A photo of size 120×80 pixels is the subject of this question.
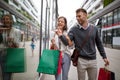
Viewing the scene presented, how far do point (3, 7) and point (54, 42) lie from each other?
1.83 metres

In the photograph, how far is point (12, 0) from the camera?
232 cm

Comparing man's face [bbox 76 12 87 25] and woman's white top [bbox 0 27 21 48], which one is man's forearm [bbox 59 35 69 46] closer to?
man's face [bbox 76 12 87 25]

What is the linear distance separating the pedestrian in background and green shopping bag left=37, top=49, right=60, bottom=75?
3.22 ft

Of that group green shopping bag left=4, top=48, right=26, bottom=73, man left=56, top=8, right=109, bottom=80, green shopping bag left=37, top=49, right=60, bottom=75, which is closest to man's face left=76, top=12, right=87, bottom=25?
man left=56, top=8, right=109, bottom=80

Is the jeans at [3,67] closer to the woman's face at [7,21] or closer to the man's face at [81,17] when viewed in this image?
the woman's face at [7,21]

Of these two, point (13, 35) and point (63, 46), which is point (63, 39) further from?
point (13, 35)

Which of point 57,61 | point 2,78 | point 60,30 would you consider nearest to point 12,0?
point 2,78

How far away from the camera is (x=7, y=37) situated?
95.3 inches

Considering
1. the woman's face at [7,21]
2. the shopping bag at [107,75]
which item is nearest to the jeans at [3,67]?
the woman's face at [7,21]

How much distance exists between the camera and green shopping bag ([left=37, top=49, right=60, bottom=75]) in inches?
143

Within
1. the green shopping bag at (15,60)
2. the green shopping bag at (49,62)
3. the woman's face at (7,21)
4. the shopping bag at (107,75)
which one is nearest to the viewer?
the woman's face at (7,21)

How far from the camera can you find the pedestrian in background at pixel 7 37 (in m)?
2.31

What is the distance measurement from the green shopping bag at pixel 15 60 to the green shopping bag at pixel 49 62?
0.63m

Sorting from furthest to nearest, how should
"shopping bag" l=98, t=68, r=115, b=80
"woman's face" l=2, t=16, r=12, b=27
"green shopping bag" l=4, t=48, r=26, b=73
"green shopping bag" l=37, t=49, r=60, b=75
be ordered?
"green shopping bag" l=37, t=49, r=60, b=75 < "shopping bag" l=98, t=68, r=115, b=80 < "green shopping bag" l=4, t=48, r=26, b=73 < "woman's face" l=2, t=16, r=12, b=27
